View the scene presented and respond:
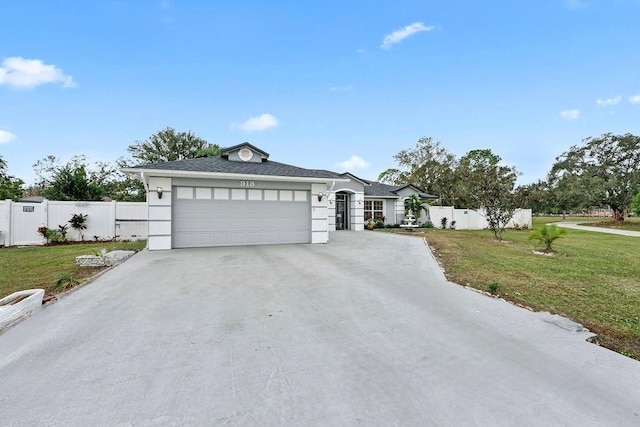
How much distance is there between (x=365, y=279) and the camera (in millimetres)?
5863

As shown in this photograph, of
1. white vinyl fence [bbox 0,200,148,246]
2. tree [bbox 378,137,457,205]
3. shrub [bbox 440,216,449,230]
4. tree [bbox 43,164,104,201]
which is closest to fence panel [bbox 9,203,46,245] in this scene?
white vinyl fence [bbox 0,200,148,246]

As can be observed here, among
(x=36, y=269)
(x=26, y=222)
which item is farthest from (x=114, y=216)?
(x=36, y=269)

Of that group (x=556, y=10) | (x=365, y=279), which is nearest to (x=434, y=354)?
(x=365, y=279)

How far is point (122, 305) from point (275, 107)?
1450 centimetres

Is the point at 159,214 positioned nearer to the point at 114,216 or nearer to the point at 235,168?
the point at 235,168

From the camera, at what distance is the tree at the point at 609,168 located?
2658 cm

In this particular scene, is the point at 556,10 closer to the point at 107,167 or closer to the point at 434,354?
the point at 434,354

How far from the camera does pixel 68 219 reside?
1252 cm

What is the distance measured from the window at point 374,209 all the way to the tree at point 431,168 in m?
13.7

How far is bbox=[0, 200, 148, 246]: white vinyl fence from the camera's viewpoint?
11.6 m

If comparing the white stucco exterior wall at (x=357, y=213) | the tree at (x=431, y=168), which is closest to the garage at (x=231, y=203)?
the white stucco exterior wall at (x=357, y=213)

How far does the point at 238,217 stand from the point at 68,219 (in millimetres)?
7880

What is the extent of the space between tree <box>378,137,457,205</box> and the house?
23.6m

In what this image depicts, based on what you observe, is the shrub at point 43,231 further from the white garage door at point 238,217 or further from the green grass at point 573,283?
the green grass at point 573,283
